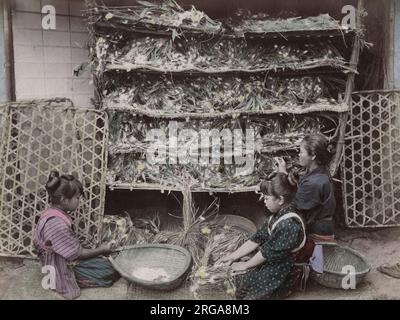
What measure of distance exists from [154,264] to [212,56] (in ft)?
6.66

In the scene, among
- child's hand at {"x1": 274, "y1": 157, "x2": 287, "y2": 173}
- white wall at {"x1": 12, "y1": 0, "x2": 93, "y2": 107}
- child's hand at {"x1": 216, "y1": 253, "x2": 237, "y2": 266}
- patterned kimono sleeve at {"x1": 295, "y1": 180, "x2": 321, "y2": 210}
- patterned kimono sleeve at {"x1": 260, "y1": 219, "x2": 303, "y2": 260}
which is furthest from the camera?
white wall at {"x1": 12, "y1": 0, "x2": 93, "y2": 107}

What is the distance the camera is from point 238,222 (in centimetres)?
455

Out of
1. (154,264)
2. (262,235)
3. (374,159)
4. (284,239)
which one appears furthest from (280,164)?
(154,264)

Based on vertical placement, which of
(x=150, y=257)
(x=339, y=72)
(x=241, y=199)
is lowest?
(x=150, y=257)

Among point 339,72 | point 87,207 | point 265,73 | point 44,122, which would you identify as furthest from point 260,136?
→ point 44,122

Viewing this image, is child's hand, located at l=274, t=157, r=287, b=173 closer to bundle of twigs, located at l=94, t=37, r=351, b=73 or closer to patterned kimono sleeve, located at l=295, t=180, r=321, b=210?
patterned kimono sleeve, located at l=295, t=180, r=321, b=210

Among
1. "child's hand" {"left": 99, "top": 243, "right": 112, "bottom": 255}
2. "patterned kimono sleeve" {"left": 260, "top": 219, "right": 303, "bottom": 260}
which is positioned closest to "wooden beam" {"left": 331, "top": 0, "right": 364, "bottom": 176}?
"patterned kimono sleeve" {"left": 260, "top": 219, "right": 303, "bottom": 260}

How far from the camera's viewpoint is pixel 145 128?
177 inches

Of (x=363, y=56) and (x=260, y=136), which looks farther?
(x=363, y=56)

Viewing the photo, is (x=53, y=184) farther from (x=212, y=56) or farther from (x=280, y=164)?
(x=280, y=164)

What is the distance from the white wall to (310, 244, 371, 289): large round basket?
2.93m

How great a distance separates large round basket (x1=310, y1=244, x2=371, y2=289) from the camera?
381 centimetres
